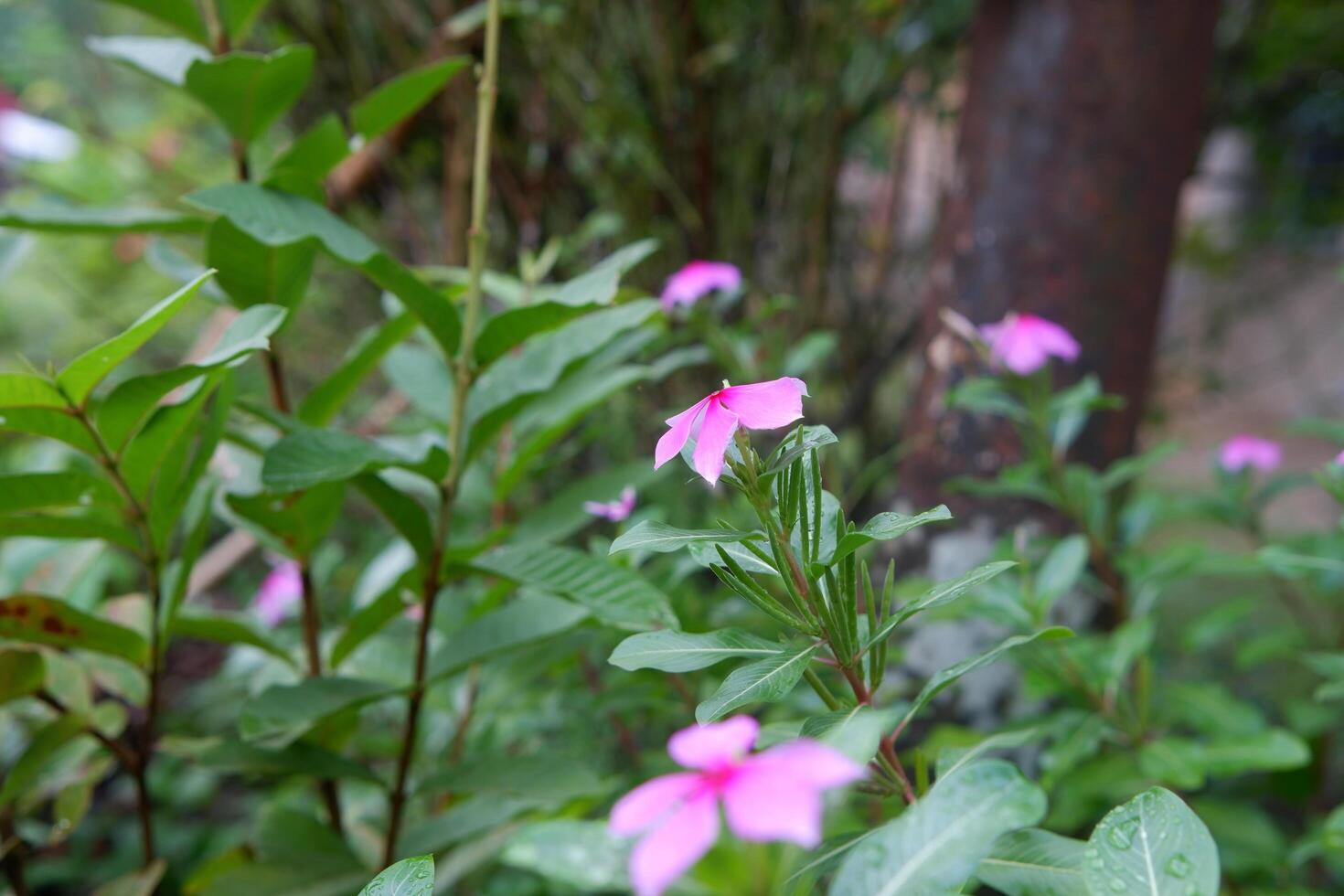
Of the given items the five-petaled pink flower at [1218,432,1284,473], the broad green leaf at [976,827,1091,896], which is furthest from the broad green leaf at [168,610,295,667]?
the five-petaled pink flower at [1218,432,1284,473]

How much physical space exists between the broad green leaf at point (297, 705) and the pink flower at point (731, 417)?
0.37m

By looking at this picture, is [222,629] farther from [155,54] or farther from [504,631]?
[155,54]

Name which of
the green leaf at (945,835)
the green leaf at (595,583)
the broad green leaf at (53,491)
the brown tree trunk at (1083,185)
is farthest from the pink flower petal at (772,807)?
the brown tree trunk at (1083,185)

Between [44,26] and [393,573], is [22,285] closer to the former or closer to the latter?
[44,26]

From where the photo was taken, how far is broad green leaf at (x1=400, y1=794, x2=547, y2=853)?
672mm

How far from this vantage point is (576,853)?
53cm

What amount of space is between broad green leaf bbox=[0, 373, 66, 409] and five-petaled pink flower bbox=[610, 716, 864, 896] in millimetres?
414

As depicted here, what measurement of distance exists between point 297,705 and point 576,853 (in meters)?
0.23

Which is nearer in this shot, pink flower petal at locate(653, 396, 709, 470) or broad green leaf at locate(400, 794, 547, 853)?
pink flower petal at locate(653, 396, 709, 470)

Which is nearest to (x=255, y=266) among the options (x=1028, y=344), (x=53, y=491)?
(x=53, y=491)

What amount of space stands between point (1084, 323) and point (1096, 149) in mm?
226

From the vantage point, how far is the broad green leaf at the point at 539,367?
633 mm

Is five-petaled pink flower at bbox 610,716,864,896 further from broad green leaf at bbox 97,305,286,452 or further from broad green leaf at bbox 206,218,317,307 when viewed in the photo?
broad green leaf at bbox 206,218,317,307

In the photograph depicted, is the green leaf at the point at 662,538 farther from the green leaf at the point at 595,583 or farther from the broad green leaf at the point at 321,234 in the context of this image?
the broad green leaf at the point at 321,234
